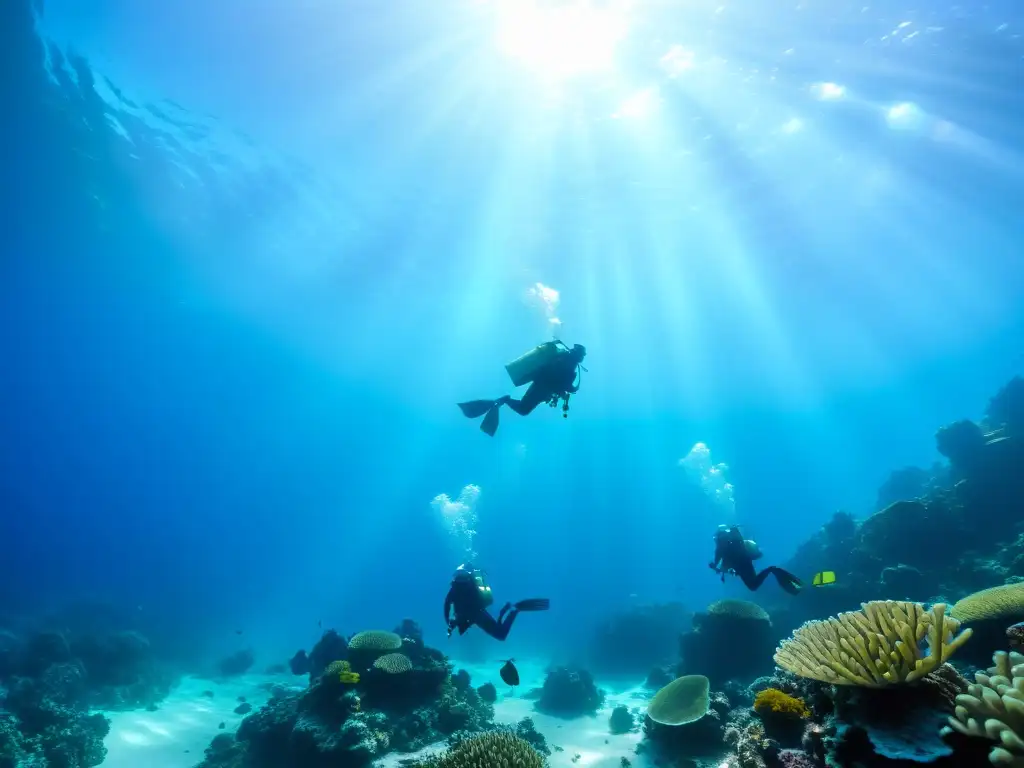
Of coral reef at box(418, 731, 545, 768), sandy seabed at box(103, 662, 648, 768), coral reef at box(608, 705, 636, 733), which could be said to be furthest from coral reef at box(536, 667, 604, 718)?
coral reef at box(418, 731, 545, 768)

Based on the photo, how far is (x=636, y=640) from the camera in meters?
27.6

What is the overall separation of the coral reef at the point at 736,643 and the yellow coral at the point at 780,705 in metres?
8.21

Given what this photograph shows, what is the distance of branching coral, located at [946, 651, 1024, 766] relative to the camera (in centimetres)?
246

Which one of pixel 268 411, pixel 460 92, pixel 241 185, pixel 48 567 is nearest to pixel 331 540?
pixel 268 411

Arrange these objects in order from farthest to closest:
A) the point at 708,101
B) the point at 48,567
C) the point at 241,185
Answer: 1. the point at 48,567
2. the point at 241,185
3. the point at 708,101

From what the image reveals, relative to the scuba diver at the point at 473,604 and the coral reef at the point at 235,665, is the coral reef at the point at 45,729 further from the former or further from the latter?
the coral reef at the point at 235,665

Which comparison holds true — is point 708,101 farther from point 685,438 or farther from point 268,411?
point 268,411

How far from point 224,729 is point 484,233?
114 feet

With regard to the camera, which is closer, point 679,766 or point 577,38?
point 679,766

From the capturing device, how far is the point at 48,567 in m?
76.1

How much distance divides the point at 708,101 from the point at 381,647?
29615mm

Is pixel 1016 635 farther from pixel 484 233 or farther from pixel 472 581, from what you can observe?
pixel 484 233

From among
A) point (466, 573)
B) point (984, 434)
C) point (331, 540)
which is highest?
point (331, 540)

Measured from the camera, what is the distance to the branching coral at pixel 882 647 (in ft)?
11.3
